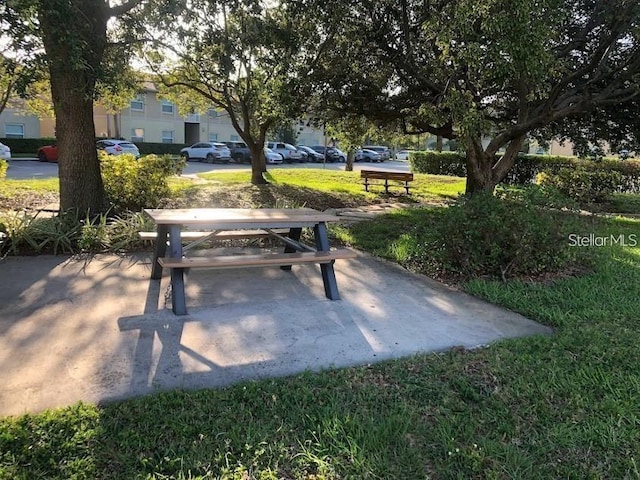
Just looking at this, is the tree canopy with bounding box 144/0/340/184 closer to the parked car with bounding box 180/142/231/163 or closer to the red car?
the red car

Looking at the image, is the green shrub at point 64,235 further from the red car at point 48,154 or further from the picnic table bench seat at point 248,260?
the red car at point 48,154

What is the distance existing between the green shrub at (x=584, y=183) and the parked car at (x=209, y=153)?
2283cm

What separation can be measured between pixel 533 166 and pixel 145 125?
94.6 feet

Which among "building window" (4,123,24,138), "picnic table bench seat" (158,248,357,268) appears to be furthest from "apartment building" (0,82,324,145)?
"picnic table bench seat" (158,248,357,268)

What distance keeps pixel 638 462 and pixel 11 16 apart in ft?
21.8

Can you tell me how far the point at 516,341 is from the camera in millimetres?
3727

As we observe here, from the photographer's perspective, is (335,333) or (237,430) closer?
(237,430)

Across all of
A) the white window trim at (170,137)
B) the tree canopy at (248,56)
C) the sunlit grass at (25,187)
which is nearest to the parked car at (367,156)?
the white window trim at (170,137)

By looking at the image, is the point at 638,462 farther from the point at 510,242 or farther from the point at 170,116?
the point at 170,116

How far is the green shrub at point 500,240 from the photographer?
214 inches

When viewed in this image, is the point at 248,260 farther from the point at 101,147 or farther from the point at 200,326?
the point at 101,147

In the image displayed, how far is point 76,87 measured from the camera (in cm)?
645

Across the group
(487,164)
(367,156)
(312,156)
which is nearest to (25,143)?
(312,156)

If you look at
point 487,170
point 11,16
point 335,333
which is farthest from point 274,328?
point 487,170
